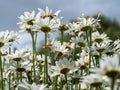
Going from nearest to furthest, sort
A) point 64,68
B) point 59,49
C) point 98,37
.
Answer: point 64,68 < point 59,49 < point 98,37

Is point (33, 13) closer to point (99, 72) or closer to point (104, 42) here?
point (104, 42)

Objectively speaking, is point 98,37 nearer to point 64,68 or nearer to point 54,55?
point 54,55

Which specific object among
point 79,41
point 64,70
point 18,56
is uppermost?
point 79,41

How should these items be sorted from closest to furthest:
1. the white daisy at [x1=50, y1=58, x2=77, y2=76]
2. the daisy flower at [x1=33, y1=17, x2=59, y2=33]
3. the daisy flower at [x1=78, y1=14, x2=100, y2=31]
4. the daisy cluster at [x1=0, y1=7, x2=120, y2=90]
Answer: the white daisy at [x1=50, y1=58, x2=77, y2=76], the daisy cluster at [x1=0, y1=7, x2=120, y2=90], the daisy flower at [x1=33, y1=17, x2=59, y2=33], the daisy flower at [x1=78, y1=14, x2=100, y2=31]

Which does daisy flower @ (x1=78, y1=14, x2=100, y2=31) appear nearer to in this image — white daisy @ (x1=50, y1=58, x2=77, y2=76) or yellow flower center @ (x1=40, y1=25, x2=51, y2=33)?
yellow flower center @ (x1=40, y1=25, x2=51, y2=33)

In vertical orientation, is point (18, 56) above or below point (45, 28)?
below

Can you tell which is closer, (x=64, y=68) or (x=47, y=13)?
(x=64, y=68)

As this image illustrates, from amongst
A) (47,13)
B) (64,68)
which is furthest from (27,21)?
(64,68)

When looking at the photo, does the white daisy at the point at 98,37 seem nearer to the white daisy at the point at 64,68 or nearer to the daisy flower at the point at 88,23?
the daisy flower at the point at 88,23

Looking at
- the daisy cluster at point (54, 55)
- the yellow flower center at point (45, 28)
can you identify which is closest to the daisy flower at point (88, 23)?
the daisy cluster at point (54, 55)

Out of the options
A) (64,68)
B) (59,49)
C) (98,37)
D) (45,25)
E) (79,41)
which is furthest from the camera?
(98,37)

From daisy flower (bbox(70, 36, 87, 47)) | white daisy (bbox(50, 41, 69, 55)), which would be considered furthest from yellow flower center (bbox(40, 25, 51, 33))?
daisy flower (bbox(70, 36, 87, 47))
